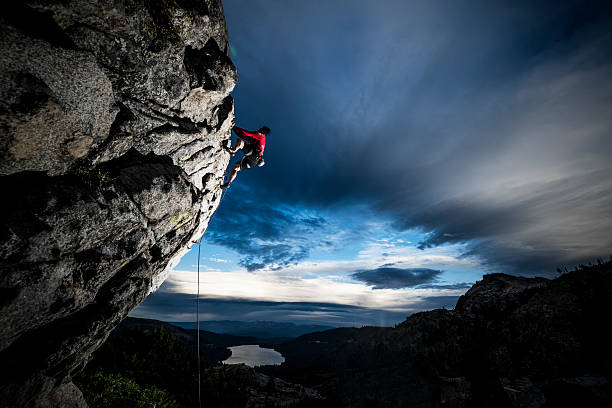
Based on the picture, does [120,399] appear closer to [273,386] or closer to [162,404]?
[162,404]

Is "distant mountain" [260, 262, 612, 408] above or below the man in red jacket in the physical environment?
below

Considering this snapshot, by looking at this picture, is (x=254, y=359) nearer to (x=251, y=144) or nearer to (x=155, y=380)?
(x=155, y=380)

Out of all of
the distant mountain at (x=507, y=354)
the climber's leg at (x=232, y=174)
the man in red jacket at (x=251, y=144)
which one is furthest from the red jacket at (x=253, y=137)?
the distant mountain at (x=507, y=354)

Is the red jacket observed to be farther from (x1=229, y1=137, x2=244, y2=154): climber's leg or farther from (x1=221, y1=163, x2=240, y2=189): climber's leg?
(x1=221, y1=163, x2=240, y2=189): climber's leg

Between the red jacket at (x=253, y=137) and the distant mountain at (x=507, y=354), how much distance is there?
26.1 m

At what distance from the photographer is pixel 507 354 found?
2106 centimetres

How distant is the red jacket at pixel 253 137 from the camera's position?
12.1m

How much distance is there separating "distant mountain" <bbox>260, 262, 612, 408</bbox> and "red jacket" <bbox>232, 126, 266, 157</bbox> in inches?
1027

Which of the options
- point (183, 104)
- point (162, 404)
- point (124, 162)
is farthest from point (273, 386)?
point (183, 104)

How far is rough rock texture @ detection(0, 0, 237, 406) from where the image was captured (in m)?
4.67

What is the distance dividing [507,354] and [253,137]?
3008 centimetres

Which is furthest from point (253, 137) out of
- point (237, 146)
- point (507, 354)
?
point (507, 354)

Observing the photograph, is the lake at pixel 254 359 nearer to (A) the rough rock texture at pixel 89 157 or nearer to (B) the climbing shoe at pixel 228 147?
(A) the rough rock texture at pixel 89 157

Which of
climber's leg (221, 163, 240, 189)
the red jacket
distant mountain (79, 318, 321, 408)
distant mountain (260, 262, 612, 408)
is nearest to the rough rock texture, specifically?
the red jacket
